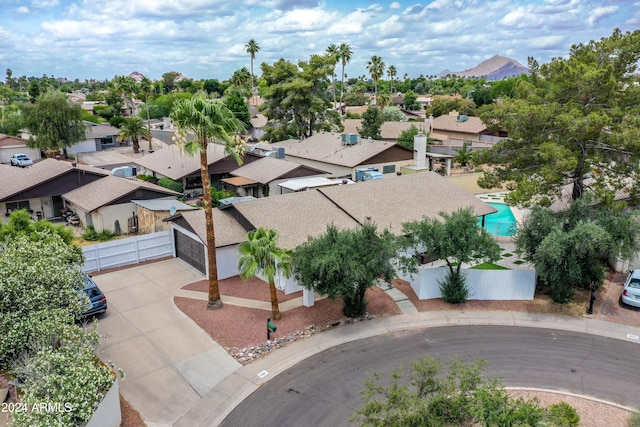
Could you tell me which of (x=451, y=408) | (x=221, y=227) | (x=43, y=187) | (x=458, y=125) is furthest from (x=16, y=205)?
(x=458, y=125)

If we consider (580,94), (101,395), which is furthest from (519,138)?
(101,395)

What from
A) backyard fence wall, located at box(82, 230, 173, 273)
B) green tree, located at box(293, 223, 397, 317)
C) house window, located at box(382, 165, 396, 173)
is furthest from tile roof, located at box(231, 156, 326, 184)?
green tree, located at box(293, 223, 397, 317)

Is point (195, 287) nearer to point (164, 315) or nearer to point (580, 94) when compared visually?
point (164, 315)

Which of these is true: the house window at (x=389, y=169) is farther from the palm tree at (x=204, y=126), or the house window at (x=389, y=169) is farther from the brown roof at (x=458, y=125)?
the brown roof at (x=458, y=125)

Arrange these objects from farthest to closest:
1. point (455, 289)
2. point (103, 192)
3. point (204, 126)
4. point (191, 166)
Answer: point (191, 166) < point (103, 192) < point (455, 289) < point (204, 126)

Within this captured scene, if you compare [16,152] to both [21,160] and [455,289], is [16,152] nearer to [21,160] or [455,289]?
[21,160]

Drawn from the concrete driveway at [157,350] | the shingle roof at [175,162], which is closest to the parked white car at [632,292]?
the concrete driveway at [157,350]

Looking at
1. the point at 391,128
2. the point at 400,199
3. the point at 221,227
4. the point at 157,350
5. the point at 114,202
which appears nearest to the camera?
the point at 157,350
